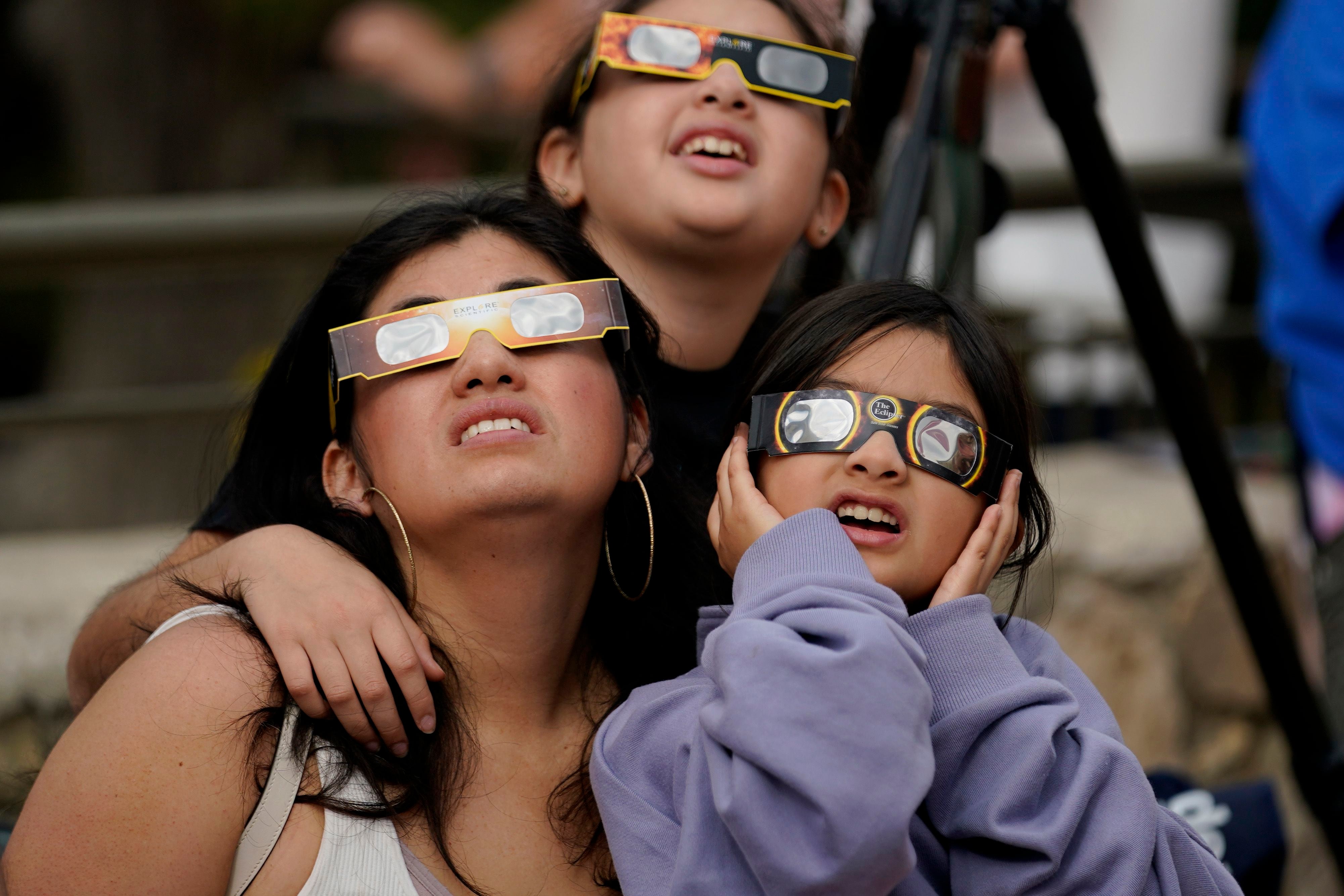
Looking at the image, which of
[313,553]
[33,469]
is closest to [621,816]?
[313,553]

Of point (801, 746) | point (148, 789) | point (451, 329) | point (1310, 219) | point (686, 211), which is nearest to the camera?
point (801, 746)

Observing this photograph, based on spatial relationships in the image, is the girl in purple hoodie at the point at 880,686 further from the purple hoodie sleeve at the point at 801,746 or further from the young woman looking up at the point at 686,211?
the young woman looking up at the point at 686,211

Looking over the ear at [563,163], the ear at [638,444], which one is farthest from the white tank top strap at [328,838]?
the ear at [563,163]

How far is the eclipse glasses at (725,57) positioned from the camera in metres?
1.97

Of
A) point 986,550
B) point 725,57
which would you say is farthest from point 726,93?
point 986,550

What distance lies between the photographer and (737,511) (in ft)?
4.64

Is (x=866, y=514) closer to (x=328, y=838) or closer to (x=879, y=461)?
(x=879, y=461)

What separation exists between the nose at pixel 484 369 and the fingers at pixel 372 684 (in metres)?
0.30

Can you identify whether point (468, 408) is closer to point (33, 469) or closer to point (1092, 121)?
point (1092, 121)

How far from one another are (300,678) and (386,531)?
11.1 inches

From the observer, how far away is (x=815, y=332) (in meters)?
1.49

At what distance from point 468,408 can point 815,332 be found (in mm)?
394

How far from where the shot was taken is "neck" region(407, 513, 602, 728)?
155 centimetres

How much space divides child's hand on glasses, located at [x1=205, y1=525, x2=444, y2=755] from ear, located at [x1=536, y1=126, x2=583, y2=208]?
84 cm
